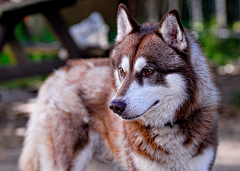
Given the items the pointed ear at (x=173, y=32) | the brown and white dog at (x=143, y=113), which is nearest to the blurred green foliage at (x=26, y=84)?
the brown and white dog at (x=143, y=113)

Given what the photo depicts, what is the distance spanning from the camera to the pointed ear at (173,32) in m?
2.38

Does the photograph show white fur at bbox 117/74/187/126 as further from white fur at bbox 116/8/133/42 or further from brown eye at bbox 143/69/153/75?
white fur at bbox 116/8/133/42

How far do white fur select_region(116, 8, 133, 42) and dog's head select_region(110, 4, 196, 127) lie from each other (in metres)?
0.21

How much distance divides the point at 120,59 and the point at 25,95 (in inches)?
220

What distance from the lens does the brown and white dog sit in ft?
7.86

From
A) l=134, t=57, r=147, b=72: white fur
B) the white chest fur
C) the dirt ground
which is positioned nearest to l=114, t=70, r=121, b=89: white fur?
l=134, t=57, r=147, b=72: white fur

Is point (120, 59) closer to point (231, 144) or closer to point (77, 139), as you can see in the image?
point (77, 139)

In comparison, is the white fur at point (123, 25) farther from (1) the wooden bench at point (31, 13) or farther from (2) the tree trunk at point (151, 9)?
(2) the tree trunk at point (151, 9)

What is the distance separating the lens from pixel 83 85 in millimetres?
3311

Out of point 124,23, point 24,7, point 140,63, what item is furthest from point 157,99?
point 24,7

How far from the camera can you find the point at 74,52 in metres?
6.28

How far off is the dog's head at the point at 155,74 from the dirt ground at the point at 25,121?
3.27ft

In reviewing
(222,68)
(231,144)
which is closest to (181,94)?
(231,144)

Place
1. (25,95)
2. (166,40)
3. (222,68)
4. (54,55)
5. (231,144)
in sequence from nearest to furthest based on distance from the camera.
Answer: (166,40) < (231,144) < (25,95) < (222,68) < (54,55)
